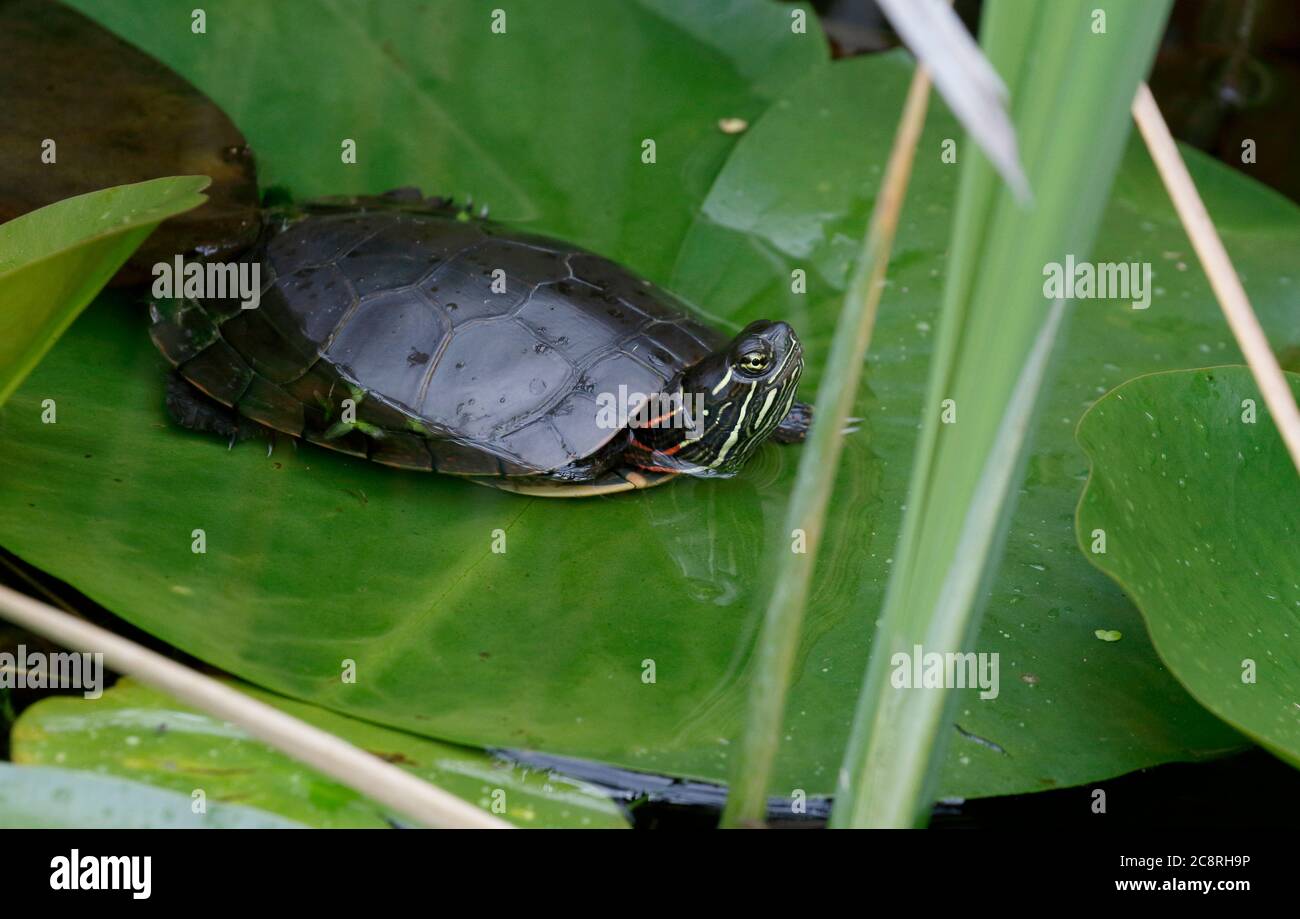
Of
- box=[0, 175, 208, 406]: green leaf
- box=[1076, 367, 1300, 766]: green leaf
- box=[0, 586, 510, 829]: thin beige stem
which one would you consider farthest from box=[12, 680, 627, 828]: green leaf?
box=[1076, 367, 1300, 766]: green leaf

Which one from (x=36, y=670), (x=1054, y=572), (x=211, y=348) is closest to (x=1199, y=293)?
(x=1054, y=572)

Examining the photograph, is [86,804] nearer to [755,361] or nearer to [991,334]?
[991,334]

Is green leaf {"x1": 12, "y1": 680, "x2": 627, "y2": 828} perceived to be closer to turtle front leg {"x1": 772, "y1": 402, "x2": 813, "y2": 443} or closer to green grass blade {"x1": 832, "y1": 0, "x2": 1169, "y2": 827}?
green grass blade {"x1": 832, "y1": 0, "x2": 1169, "y2": 827}

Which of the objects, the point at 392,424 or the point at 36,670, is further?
the point at 392,424

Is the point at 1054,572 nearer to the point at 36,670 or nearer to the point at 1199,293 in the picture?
the point at 1199,293

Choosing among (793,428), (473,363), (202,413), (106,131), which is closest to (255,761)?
(202,413)
